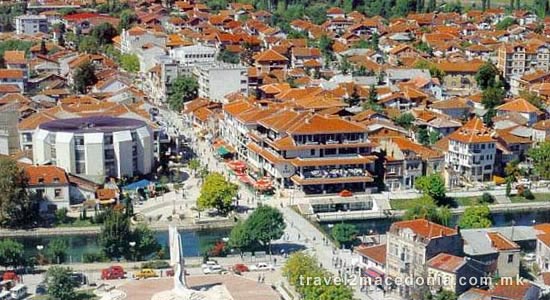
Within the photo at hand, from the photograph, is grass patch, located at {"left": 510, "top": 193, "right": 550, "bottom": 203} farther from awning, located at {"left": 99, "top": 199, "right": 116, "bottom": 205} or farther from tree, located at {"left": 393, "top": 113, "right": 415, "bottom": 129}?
awning, located at {"left": 99, "top": 199, "right": 116, "bottom": 205}

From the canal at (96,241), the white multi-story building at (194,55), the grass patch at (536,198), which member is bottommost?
the grass patch at (536,198)

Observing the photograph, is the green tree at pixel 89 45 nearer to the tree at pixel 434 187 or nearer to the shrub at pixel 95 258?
the tree at pixel 434 187

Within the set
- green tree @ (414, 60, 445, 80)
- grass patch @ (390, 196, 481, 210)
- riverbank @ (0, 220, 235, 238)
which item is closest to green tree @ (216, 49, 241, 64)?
green tree @ (414, 60, 445, 80)

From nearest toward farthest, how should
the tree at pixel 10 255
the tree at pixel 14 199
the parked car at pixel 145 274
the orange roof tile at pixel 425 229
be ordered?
the orange roof tile at pixel 425 229
the parked car at pixel 145 274
the tree at pixel 10 255
the tree at pixel 14 199

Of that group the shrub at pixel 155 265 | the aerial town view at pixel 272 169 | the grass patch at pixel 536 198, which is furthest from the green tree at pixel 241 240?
the grass patch at pixel 536 198

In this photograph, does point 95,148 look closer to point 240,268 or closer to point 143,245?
point 143,245

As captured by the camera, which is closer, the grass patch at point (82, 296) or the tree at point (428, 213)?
the grass patch at point (82, 296)
